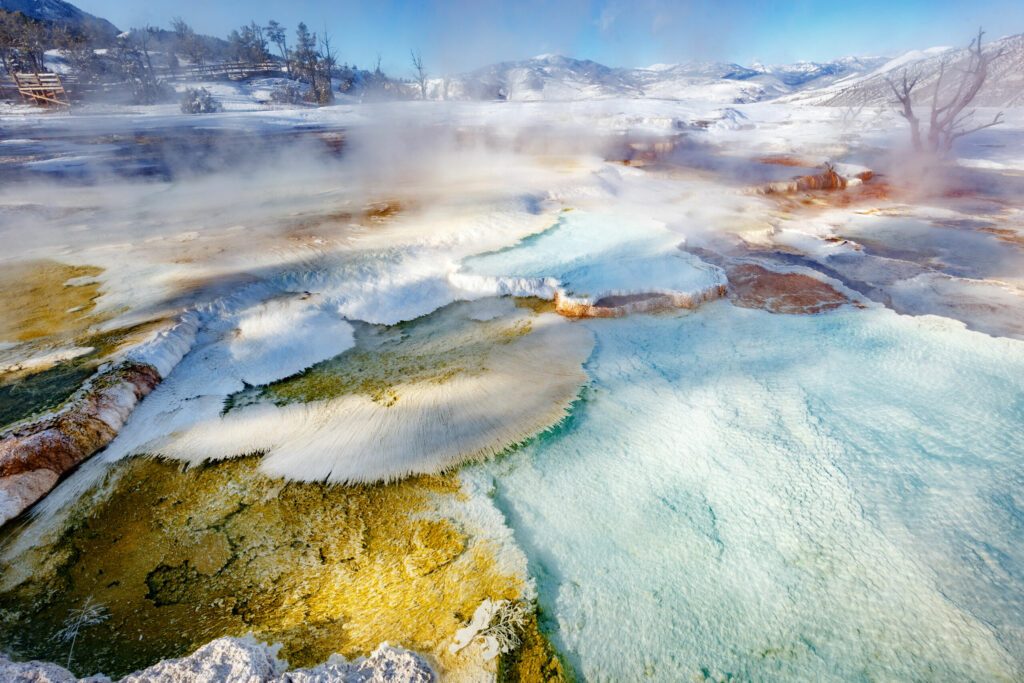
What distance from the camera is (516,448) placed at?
2.61 metres

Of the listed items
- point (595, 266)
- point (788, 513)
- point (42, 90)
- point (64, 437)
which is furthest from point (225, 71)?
point (788, 513)

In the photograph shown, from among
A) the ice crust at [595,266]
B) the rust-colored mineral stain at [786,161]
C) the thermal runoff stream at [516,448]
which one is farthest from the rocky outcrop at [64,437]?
the rust-colored mineral stain at [786,161]

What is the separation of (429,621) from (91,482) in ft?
6.78

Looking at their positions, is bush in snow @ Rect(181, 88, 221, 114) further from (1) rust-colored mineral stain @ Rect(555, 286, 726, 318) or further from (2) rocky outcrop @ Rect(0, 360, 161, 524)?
(1) rust-colored mineral stain @ Rect(555, 286, 726, 318)

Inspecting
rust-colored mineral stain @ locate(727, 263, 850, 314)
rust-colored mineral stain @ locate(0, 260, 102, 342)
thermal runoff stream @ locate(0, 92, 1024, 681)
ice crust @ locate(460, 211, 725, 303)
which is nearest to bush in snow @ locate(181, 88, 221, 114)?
thermal runoff stream @ locate(0, 92, 1024, 681)

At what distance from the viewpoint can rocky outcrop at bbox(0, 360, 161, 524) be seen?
7.76ft

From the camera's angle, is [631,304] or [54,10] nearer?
[631,304]

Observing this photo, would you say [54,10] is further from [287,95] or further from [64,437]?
[64,437]

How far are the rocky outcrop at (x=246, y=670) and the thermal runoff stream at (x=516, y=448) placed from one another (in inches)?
0.4

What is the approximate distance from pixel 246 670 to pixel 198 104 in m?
20.8

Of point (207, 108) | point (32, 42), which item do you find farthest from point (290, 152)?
point (32, 42)

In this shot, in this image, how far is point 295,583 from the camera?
196 centimetres

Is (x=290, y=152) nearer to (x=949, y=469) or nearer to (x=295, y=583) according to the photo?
(x=295, y=583)

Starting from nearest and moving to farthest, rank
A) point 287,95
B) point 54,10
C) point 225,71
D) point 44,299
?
point 44,299 → point 287,95 → point 225,71 → point 54,10
